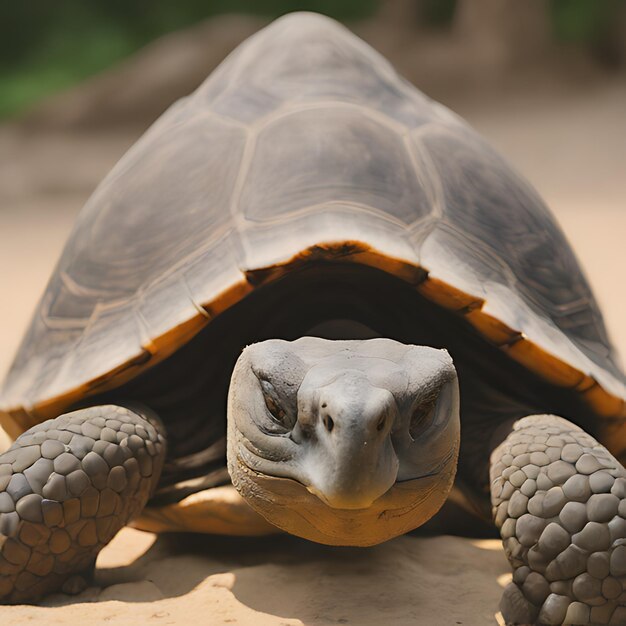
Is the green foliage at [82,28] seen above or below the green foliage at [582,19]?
above

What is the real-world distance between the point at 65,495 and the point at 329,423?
0.87 m

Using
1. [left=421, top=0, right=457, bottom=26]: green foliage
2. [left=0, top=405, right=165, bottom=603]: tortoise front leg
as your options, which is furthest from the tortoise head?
[left=421, top=0, right=457, bottom=26]: green foliage

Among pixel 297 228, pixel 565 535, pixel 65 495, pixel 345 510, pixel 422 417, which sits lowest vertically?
pixel 565 535

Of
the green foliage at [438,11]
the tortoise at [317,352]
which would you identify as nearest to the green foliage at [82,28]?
the green foliage at [438,11]

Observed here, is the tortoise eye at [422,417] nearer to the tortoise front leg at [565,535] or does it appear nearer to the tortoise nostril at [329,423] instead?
the tortoise nostril at [329,423]

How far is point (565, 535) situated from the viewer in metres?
2.15

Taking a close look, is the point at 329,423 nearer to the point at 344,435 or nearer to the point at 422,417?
the point at 344,435

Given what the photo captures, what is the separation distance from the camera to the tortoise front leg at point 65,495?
2324 millimetres

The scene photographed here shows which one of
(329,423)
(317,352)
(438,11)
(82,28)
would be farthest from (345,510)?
(82,28)

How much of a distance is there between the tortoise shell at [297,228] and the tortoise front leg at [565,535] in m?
0.41

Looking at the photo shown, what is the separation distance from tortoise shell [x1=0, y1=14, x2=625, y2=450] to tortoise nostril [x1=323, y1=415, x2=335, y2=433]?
76cm

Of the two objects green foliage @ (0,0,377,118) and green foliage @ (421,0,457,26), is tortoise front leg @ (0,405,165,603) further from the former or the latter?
green foliage @ (0,0,377,118)

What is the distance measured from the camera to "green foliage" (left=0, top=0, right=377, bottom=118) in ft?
55.2

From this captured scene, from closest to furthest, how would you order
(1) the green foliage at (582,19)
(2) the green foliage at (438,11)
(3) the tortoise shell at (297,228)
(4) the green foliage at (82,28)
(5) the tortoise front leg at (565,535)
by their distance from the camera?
(5) the tortoise front leg at (565,535) → (3) the tortoise shell at (297,228) → (1) the green foliage at (582,19) → (2) the green foliage at (438,11) → (4) the green foliage at (82,28)
